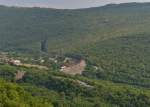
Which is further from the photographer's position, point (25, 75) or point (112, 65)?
point (112, 65)

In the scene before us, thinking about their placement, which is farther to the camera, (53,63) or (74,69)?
(53,63)

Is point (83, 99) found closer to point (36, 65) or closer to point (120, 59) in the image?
point (36, 65)

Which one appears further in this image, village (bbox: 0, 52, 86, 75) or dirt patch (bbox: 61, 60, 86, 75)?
village (bbox: 0, 52, 86, 75)

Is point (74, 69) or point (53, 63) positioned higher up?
point (53, 63)

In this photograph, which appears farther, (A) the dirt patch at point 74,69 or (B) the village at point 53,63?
(B) the village at point 53,63

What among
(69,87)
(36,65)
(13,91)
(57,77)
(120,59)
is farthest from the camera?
(120,59)

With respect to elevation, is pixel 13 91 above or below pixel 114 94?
above

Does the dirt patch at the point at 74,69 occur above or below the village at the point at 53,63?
below

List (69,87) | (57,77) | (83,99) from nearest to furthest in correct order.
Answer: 1. (83,99)
2. (69,87)
3. (57,77)

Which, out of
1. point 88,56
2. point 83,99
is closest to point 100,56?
point 88,56
